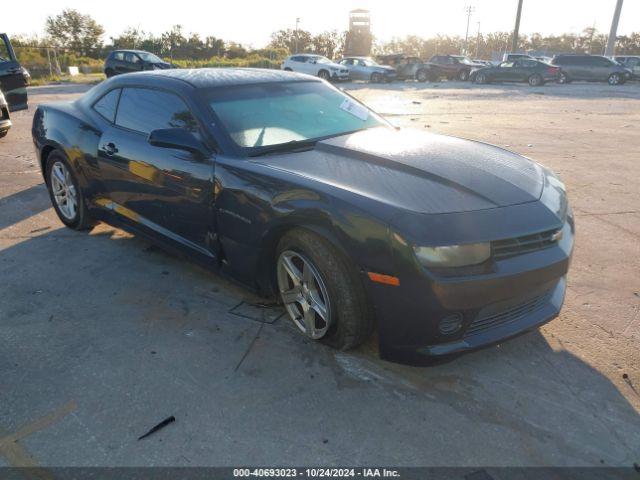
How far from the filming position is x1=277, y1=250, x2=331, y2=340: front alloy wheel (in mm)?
2750

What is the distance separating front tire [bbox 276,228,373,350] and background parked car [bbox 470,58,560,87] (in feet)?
91.6

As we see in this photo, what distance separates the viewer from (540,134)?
1042 centimetres

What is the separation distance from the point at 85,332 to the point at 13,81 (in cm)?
971

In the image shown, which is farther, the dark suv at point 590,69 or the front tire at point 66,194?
the dark suv at point 590,69

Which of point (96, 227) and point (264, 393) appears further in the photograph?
point (96, 227)

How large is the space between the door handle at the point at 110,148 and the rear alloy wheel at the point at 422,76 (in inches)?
1165

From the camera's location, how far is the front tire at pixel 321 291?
102 inches

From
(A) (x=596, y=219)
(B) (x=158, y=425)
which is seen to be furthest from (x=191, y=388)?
(A) (x=596, y=219)

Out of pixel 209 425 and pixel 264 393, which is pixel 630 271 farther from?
pixel 209 425

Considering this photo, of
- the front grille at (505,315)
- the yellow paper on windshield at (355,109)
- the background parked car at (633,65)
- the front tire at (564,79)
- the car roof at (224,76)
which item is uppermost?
the car roof at (224,76)

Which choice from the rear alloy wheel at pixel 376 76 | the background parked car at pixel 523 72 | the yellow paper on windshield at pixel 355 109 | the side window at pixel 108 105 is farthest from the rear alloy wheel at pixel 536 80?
the side window at pixel 108 105

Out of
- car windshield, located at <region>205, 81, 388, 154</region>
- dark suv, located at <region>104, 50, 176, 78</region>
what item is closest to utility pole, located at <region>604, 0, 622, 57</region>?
dark suv, located at <region>104, 50, 176, 78</region>

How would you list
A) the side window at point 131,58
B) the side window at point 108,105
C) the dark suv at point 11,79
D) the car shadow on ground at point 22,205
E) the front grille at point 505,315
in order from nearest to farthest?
the front grille at point 505,315 < the side window at point 108,105 < the car shadow on ground at point 22,205 < the dark suv at point 11,79 < the side window at point 131,58

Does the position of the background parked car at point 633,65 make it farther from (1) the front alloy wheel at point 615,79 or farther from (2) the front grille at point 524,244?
(2) the front grille at point 524,244
